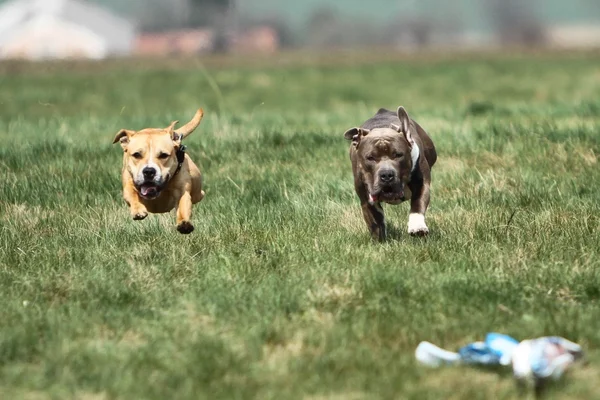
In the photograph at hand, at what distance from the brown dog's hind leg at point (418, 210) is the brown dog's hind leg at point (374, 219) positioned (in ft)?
0.85

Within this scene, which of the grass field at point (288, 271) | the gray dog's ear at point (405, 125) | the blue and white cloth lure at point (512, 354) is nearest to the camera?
the blue and white cloth lure at point (512, 354)

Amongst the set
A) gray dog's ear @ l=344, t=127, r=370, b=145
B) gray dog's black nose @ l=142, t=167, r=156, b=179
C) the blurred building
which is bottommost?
gray dog's black nose @ l=142, t=167, r=156, b=179

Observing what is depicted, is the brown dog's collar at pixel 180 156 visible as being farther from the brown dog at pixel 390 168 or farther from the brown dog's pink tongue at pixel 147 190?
the brown dog at pixel 390 168

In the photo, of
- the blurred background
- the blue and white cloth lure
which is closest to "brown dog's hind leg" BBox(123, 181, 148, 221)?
the blue and white cloth lure

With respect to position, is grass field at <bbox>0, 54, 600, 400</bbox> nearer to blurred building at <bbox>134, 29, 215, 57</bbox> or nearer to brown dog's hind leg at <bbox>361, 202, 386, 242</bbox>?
brown dog's hind leg at <bbox>361, 202, 386, 242</bbox>

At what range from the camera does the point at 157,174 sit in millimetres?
6074

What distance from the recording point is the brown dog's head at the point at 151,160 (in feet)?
20.0

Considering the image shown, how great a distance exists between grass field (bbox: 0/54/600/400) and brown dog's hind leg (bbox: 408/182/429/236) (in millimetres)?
111

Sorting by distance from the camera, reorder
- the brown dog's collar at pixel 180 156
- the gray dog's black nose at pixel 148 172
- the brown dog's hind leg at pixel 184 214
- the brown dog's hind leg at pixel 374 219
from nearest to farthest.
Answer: the gray dog's black nose at pixel 148 172 < the brown dog's hind leg at pixel 184 214 < the brown dog's collar at pixel 180 156 < the brown dog's hind leg at pixel 374 219

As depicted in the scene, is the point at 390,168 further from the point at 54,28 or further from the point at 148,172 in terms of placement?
the point at 54,28

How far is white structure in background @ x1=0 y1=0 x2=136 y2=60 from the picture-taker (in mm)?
78438

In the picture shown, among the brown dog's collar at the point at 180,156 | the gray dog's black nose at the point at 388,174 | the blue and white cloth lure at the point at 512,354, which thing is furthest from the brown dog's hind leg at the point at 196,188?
the blue and white cloth lure at the point at 512,354

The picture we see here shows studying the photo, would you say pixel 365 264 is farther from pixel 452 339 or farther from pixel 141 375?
pixel 141 375

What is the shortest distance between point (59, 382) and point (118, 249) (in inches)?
90.2
